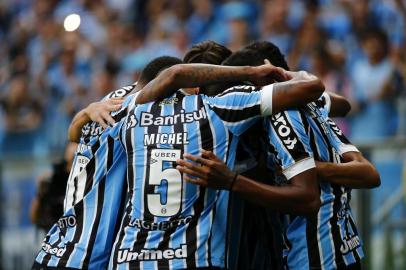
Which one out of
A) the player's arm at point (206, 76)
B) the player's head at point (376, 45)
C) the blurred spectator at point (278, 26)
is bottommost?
the player's arm at point (206, 76)

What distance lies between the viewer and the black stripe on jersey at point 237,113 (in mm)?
5055

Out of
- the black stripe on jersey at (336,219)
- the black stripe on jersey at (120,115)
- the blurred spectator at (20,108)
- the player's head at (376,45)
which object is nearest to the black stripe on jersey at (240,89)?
the black stripe on jersey at (336,219)

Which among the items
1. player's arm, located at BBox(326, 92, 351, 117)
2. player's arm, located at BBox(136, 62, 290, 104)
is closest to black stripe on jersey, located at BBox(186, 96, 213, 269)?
player's arm, located at BBox(136, 62, 290, 104)

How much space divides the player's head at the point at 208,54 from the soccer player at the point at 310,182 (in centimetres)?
30

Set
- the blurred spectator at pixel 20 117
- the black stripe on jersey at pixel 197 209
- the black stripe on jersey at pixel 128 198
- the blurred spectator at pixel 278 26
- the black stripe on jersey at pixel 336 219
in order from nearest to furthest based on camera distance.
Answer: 1. the black stripe on jersey at pixel 197 209
2. the black stripe on jersey at pixel 128 198
3. the black stripe on jersey at pixel 336 219
4. the blurred spectator at pixel 278 26
5. the blurred spectator at pixel 20 117

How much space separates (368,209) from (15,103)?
7.15 metres

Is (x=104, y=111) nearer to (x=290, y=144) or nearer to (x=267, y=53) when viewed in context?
(x=267, y=53)

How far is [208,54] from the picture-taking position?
588 centimetres

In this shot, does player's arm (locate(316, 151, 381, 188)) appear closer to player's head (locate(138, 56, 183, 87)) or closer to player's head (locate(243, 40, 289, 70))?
player's head (locate(243, 40, 289, 70))

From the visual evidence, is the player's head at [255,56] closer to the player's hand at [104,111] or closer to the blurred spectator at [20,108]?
the player's hand at [104,111]

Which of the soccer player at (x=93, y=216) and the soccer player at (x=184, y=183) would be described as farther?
the soccer player at (x=93, y=216)

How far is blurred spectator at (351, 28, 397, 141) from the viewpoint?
10.4 m

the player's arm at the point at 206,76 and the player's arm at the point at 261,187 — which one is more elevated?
the player's arm at the point at 206,76

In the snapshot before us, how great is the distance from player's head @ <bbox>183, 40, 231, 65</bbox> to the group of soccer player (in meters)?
0.02
